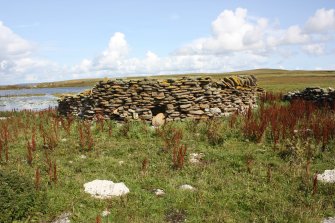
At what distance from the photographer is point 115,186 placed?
7480mm

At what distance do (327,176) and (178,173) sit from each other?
135 inches

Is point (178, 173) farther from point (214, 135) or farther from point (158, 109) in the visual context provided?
point (158, 109)

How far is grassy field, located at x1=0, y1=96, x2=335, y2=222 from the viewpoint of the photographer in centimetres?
637

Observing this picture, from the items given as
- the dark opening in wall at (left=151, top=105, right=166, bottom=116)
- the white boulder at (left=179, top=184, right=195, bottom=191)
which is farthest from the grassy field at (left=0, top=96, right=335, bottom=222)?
the dark opening in wall at (left=151, top=105, right=166, bottom=116)

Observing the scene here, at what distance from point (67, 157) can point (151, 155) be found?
232 cm

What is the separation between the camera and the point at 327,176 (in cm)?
805

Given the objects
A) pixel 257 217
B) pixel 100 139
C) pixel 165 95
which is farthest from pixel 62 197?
pixel 165 95

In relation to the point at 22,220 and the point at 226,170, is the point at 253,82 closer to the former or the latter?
the point at 226,170

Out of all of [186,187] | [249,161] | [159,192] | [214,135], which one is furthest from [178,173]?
[214,135]

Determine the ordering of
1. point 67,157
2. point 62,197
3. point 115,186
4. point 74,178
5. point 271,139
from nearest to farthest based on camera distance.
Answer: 1. point 62,197
2. point 115,186
3. point 74,178
4. point 67,157
5. point 271,139

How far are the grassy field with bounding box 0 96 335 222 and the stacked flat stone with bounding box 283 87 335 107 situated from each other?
5850mm

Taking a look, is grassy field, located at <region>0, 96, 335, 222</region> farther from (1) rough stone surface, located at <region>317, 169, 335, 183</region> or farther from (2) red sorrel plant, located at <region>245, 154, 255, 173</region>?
(1) rough stone surface, located at <region>317, 169, 335, 183</region>

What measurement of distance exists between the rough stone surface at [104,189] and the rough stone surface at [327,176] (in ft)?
14.3

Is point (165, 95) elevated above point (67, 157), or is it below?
above
